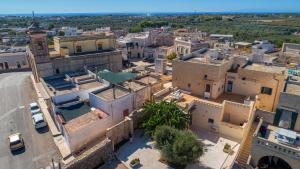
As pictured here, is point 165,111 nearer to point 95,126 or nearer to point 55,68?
point 95,126

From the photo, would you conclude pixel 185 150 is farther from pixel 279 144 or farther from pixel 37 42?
pixel 37 42

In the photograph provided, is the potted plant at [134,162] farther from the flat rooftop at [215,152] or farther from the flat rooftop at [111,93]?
the flat rooftop at [111,93]

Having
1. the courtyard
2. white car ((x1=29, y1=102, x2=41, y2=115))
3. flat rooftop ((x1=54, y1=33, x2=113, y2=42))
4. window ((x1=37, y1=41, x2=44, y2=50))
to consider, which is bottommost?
the courtyard

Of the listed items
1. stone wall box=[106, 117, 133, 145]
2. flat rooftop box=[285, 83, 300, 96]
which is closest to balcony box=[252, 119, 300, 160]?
flat rooftop box=[285, 83, 300, 96]

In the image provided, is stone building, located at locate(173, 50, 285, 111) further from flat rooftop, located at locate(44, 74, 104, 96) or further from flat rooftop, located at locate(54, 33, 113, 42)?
flat rooftop, located at locate(54, 33, 113, 42)

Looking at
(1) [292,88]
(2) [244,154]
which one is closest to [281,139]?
(2) [244,154]

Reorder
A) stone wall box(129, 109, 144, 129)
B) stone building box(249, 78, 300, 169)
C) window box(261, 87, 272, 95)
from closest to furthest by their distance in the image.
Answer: stone building box(249, 78, 300, 169)
stone wall box(129, 109, 144, 129)
window box(261, 87, 272, 95)

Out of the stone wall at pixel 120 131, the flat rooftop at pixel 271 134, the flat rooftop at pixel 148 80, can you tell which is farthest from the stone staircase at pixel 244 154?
the flat rooftop at pixel 148 80
